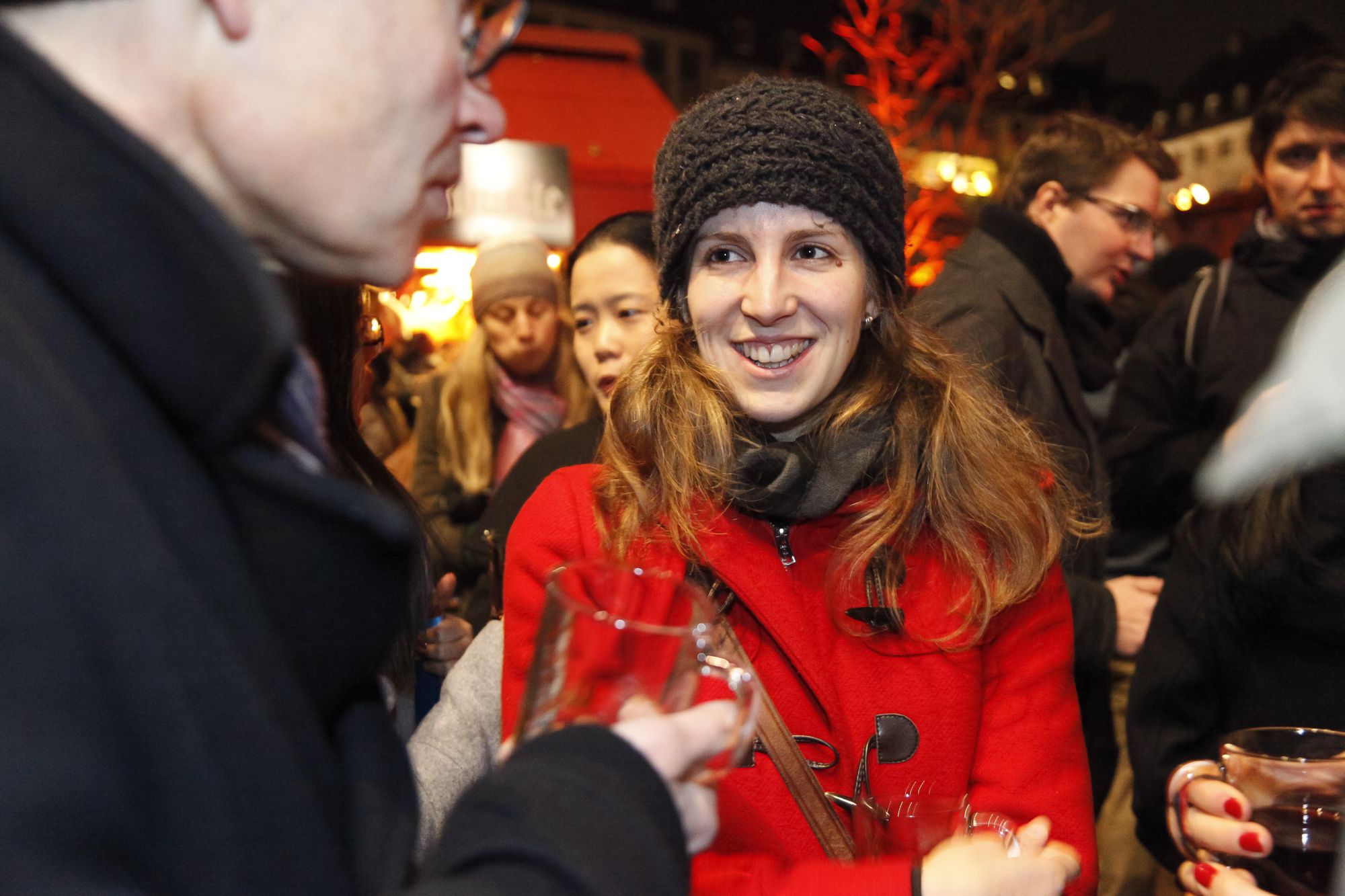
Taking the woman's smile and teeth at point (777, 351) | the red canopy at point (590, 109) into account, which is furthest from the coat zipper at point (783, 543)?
the red canopy at point (590, 109)

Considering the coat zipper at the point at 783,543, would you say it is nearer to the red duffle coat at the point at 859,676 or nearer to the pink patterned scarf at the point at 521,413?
the red duffle coat at the point at 859,676

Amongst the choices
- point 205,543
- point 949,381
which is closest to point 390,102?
point 205,543

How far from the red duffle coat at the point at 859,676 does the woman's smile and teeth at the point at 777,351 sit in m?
0.31

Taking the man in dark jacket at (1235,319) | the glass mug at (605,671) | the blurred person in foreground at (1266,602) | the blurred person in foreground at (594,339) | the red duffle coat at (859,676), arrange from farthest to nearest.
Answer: the man in dark jacket at (1235,319), the blurred person in foreground at (594,339), the red duffle coat at (859,676), the blurred person in foreground at (1266,602), the glass mug at (605,671)

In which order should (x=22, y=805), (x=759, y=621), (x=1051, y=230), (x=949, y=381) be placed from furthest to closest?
(x=1051, y=230) → (x=949, y=381) → (x=759, y=621) → (x=22, y=805)

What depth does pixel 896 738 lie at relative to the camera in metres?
1.70

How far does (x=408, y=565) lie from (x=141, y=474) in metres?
0.24

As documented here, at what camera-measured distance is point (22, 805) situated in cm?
60

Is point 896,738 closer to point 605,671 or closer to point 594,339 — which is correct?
point 605,671

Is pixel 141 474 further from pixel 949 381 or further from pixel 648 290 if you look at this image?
pixel 648 290

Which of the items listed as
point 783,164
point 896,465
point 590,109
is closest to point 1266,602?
point 896,465

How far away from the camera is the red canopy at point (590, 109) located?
9.05 metres

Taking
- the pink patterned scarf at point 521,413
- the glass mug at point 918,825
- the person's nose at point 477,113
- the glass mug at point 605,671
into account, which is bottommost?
the pink patterned scarf at point 521,413

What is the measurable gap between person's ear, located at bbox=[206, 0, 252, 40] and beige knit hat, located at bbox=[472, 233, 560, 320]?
358 centimetres
